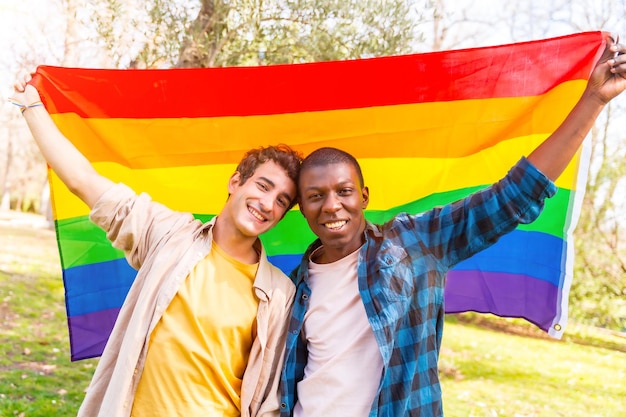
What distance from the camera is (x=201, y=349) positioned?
2475mm

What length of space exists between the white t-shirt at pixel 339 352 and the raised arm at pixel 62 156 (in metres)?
1.11

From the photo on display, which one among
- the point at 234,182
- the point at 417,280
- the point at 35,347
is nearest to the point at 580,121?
the point at 417,280

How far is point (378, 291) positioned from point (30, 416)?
415cm

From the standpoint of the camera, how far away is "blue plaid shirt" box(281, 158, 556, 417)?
2.39 meters

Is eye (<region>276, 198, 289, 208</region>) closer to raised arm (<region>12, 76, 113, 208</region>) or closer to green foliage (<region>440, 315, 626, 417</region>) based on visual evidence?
raised arm (<region>12, 76, 113, 208</region>)

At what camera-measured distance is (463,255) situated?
254 centimetres

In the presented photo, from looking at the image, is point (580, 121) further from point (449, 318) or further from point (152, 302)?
point (449, 318)

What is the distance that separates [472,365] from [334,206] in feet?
21.3

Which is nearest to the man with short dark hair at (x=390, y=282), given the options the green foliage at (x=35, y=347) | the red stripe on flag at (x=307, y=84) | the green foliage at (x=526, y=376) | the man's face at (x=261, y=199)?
the man's face at (x=261, y=199)

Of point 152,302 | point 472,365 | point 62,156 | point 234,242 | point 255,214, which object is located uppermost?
point 62,156

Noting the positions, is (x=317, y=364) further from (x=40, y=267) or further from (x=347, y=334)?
(x=40, y=267)

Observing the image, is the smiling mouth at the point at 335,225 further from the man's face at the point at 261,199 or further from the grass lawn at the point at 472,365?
the grass lawn at the point at 472,365

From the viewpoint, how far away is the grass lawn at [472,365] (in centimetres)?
609

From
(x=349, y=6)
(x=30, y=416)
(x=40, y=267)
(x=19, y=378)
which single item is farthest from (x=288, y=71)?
(x=40, y=267)
